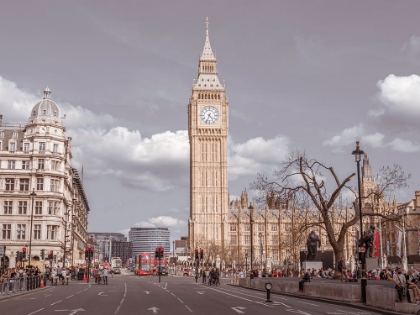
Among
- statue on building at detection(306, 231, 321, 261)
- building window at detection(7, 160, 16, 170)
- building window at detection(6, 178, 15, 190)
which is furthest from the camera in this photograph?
building window at detection(7, 160, 16, 170)

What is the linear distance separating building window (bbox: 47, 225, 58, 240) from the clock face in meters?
78.6

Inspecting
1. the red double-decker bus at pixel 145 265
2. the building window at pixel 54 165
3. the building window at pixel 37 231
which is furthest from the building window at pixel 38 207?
the red double-decker bus at pixel 145 265

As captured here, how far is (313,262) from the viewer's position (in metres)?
51.3

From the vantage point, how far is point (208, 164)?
154500 mm

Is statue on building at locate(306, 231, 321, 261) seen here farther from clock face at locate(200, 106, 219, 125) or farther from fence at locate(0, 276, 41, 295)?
clock face at locate(200, 106, 219, 125)

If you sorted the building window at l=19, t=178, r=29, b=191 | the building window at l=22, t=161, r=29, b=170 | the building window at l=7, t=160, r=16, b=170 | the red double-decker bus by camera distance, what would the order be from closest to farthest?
the building window at l=7, t=160, r=16, b=170
the building window at l=19, t=178, r=29, b=191
the building window at l=22, t=161, r=29, b=170
the red double-decker bus

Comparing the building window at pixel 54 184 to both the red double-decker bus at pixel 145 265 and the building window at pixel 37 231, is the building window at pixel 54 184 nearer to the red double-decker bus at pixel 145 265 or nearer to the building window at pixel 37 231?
the building window at pixel 37 231

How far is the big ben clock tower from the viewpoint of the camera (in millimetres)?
152125

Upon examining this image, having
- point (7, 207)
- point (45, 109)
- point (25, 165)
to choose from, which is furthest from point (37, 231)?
point (45, 109)

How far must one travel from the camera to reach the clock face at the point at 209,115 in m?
155

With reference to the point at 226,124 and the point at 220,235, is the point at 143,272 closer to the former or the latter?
the point at 220,235

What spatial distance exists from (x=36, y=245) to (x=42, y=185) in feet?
28.7

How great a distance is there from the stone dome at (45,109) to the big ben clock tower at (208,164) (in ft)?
228

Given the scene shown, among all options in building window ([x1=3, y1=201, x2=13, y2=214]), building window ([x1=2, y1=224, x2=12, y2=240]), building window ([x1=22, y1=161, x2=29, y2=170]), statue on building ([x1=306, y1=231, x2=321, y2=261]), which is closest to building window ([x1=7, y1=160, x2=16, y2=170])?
building window ([x1=22, y1=161, x2=29, y2=170])
